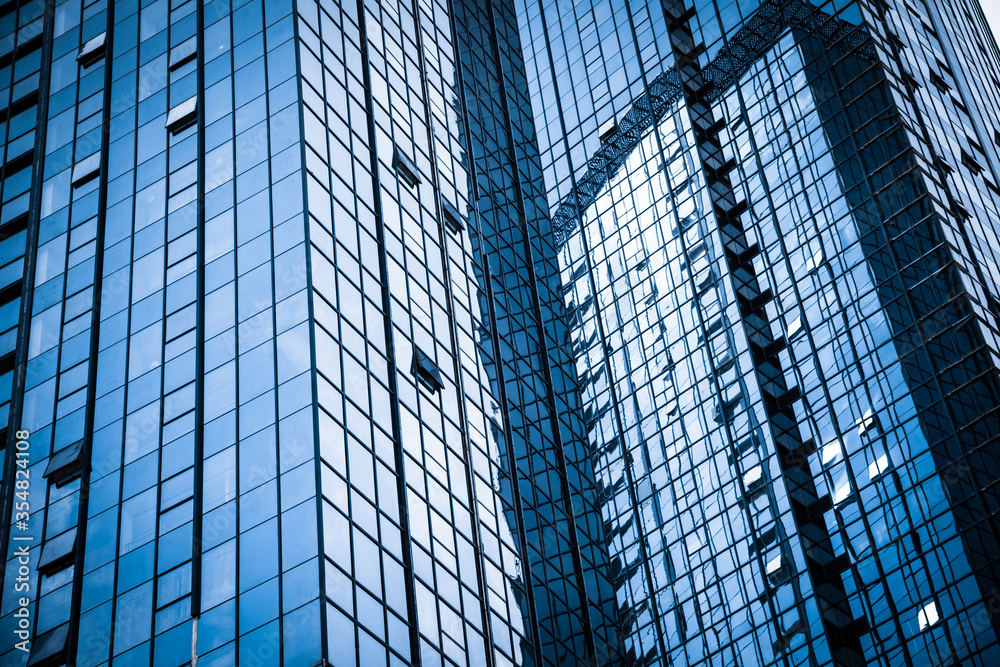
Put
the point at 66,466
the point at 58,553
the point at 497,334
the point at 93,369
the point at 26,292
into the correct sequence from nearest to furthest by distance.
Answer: the point at 58,553 < the point at 66,466 < the point at 93,369 < the point at 26,292 < the point at 497,334

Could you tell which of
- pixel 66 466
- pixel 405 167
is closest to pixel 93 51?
pixel 405 167

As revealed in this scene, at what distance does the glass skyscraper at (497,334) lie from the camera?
3950 centimetres

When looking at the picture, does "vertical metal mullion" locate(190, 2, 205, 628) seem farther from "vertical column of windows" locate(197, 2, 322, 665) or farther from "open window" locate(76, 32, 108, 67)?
"open window" locate(76, 32, 108, 67)

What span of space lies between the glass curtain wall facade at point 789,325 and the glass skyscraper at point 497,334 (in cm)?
24

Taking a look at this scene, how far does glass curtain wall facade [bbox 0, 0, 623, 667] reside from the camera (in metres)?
37.7

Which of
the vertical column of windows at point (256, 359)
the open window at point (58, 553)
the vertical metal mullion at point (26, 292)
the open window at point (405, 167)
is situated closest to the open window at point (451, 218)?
the open window at point (405, 167)

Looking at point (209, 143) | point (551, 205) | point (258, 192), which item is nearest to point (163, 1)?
point (209, 143)

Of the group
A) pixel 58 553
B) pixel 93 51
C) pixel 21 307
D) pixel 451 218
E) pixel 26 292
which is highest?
pixel 93 51

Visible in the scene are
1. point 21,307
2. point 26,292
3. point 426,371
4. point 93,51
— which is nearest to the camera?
point 426,371

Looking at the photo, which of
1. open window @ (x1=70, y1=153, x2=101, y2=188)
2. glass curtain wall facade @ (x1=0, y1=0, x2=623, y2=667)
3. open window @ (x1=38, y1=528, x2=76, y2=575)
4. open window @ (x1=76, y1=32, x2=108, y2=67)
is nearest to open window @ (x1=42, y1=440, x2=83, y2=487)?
glass curtain wall facade @ (x1=0, y1=0, x2=623, y2=667)

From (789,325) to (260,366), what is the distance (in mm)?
40083

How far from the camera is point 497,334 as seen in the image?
59344 mm

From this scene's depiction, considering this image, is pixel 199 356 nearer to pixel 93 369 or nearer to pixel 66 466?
pixel 93 369

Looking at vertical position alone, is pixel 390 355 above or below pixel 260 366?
above
